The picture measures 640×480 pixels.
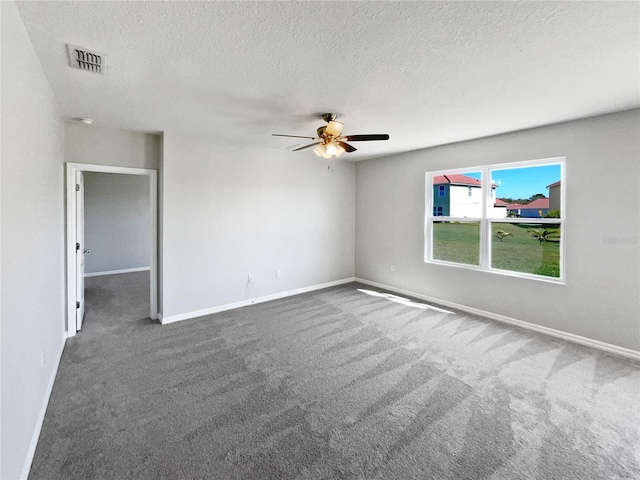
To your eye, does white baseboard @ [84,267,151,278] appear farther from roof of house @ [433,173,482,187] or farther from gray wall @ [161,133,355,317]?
roof of house @ [433,173,482,187]

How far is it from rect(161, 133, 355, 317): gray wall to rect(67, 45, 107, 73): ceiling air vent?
1.74m

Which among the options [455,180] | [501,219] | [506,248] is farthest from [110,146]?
[506,248]

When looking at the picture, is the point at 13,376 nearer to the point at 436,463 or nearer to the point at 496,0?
the point at 436,463

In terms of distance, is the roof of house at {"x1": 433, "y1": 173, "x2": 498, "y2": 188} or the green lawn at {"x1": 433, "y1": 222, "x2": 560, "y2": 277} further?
the roof of house at {"x1": 433, "y1": 173, "x2": 498, "y2": 188}

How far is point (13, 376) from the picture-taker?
1501 mm

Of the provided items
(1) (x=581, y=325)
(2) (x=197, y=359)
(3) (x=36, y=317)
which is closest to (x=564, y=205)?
(1) (x=581, y=325)

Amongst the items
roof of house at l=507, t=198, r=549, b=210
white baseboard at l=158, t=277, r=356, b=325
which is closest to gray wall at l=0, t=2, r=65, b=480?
white baseboard at l=158, t=277, r=356, b=325

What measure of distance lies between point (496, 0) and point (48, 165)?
347cm

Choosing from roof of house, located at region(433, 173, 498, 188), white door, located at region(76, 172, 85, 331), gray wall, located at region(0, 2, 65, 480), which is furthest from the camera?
roof of house, located at region(433, 173, 498, 188)

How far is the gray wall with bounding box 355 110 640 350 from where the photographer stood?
3039 millimetres

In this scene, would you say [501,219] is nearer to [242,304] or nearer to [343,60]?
[343,60]

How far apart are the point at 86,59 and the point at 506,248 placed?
4923 millimetres

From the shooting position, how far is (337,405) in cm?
229

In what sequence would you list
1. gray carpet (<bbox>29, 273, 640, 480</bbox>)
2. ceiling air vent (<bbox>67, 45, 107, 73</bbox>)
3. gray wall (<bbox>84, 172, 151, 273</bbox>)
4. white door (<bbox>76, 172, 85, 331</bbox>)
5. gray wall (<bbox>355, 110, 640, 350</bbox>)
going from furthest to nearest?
gray wall (<bbox>84, 172, 151, 273</bbox>)
white door (<bbox>76, 172, 85, 331</bbox>)
gray wall (<bbox>355, 110, 640, 350</bbox>)
ceiling air vent (<bbox>67, 45, 107, 73</bbox>)
gray carpet (<bbox>29, 273, 640, 480</bbox>)
